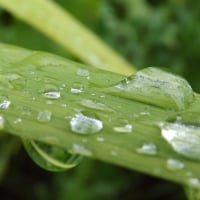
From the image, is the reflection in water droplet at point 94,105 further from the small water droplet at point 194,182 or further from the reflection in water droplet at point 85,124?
the small water droplet at point 194,182

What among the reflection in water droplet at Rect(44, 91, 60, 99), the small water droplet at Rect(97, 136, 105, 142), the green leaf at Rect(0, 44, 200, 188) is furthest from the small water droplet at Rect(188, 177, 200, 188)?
the reflection in water droplet at Rect(44, 91, 60, 99)

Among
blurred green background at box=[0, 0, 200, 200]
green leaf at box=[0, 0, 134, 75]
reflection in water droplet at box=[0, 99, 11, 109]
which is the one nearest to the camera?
reflection in water droplet at box=[0, 99, 11, 109]

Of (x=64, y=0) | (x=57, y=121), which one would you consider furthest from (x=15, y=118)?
(x=64, y=0)

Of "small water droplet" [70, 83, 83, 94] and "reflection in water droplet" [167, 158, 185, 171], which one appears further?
"small water droplet" [70, 83, 83, 94]

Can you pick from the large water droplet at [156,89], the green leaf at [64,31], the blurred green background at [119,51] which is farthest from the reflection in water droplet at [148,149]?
the blurred green background at [119,51]

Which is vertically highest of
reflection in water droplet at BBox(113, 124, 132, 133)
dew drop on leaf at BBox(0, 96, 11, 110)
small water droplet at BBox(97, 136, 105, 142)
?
reflection in water droplet at BBox(113, 124, 132, 133)

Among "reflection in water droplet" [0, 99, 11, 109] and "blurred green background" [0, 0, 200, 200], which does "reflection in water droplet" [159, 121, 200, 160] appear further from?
"blurred green background" [0, 0, 200, 200]
